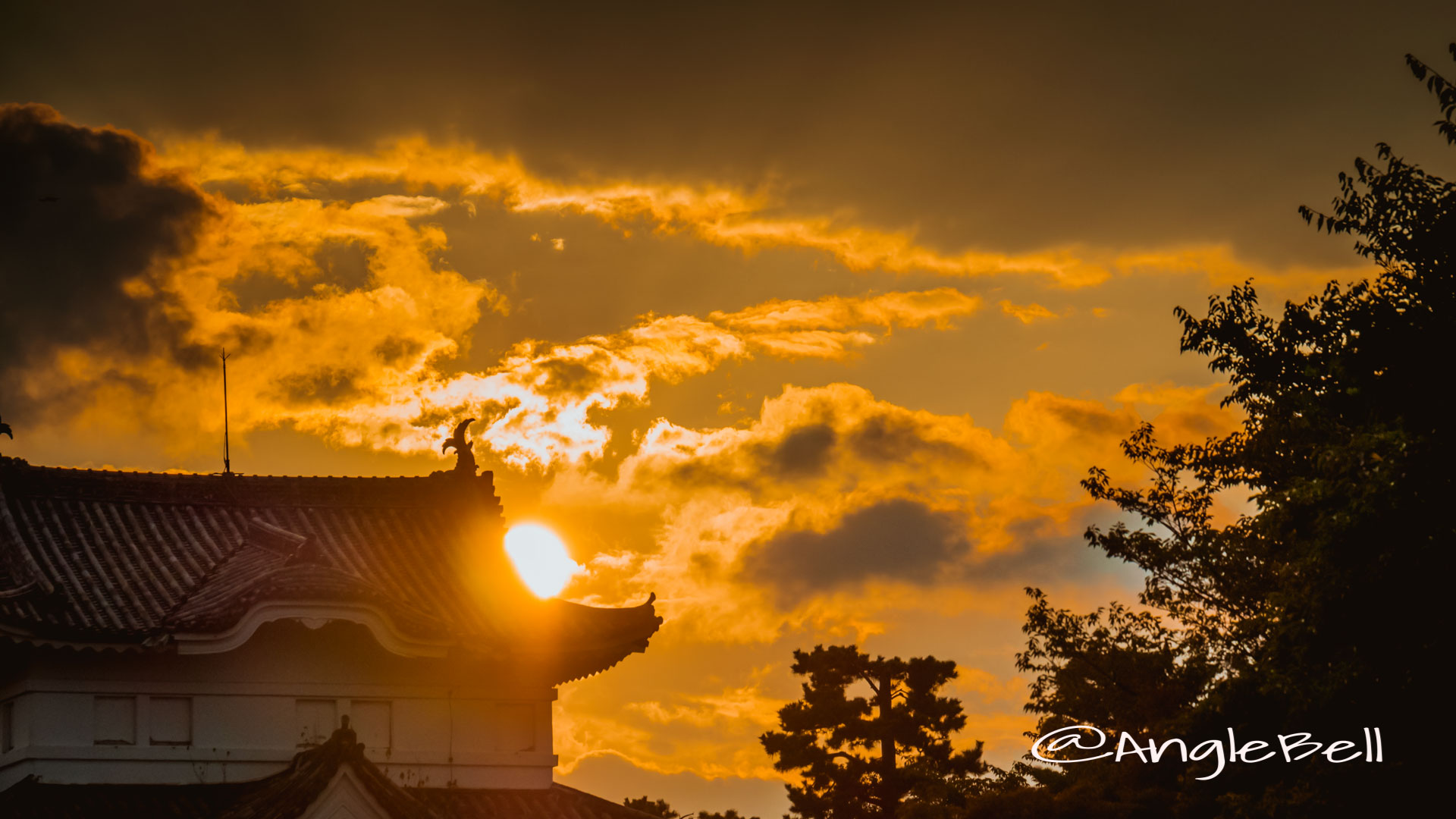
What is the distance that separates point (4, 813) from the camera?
21.4 metres

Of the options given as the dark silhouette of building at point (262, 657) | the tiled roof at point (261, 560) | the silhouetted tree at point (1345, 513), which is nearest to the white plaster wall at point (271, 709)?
the dark silhouette of building at point (262, 657)

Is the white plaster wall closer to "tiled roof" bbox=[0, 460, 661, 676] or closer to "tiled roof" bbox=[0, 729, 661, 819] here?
"tiled roof" bbox=[0, 729, 661, 819]

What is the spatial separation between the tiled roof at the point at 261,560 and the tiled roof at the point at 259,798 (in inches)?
100

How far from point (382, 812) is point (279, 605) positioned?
13.3 feet

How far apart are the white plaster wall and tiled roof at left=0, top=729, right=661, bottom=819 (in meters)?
0.38

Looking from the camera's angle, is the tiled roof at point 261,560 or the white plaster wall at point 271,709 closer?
the white plaster wall at point 271,709

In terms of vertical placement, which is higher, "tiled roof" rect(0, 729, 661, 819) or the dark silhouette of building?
the dark silhouette of building

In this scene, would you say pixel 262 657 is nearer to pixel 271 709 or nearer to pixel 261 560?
pixel 271 709

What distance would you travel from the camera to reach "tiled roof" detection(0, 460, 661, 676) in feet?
76.3

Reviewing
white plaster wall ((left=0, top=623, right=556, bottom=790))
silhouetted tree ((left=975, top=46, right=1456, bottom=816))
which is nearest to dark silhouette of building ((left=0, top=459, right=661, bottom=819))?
A: white plaster wall ((left=0, top=623, right=556, bottom=790))

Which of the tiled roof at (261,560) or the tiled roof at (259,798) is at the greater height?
the tiled roof at (261,560)

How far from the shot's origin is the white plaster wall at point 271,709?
23.1m

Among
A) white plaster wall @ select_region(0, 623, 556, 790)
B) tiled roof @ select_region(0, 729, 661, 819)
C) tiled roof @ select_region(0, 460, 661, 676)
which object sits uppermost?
tiled roof @ select_region(0, 460, 661, 676)

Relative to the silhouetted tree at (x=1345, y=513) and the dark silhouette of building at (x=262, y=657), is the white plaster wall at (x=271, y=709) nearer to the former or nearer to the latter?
the dark silhouette of building at (x=262, y=657)
